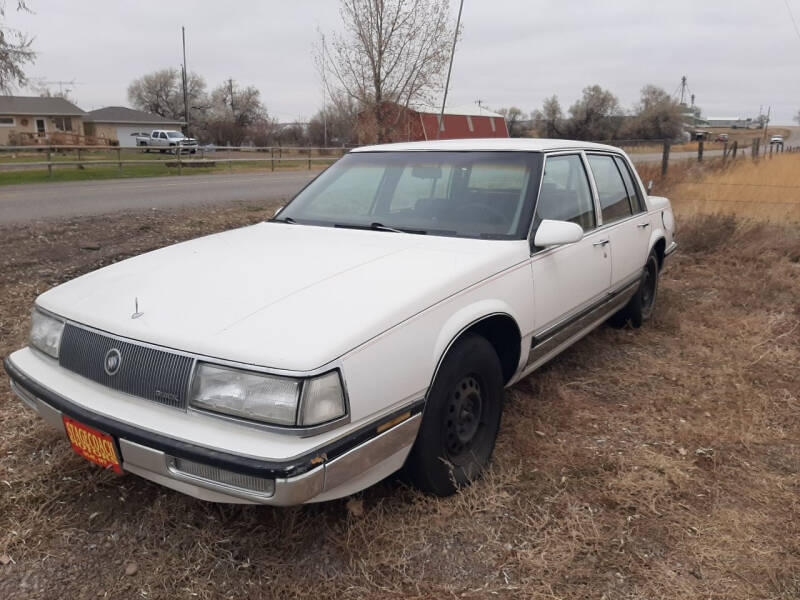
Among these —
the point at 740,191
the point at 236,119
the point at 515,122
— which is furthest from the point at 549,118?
the point at 740,191

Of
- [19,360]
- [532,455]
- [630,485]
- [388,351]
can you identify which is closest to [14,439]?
[19,360]

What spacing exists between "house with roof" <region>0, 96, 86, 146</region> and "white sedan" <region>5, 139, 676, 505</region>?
5239cm

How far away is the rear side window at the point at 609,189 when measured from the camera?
4246mm

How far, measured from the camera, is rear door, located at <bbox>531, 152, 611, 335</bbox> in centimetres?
331

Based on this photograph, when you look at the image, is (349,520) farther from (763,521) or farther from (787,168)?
(787,168)

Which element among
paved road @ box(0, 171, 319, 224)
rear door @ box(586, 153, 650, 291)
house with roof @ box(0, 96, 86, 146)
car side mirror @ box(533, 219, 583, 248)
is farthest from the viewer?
house with roof @ box(0, 96, 86, 146)

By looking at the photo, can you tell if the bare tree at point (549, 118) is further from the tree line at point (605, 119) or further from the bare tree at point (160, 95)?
the bare tree at point (160, 95)

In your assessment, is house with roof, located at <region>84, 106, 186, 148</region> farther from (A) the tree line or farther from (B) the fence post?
(B) the fence post

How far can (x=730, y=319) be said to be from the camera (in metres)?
5.52

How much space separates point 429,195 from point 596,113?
51.3 metres

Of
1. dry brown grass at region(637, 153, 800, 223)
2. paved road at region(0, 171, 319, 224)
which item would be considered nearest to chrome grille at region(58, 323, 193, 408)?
paved road at region(0, 171, 319, 224)

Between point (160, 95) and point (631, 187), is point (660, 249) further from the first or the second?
point (160, 95)

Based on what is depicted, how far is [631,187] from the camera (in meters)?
4.85

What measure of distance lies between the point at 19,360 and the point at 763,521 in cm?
325
